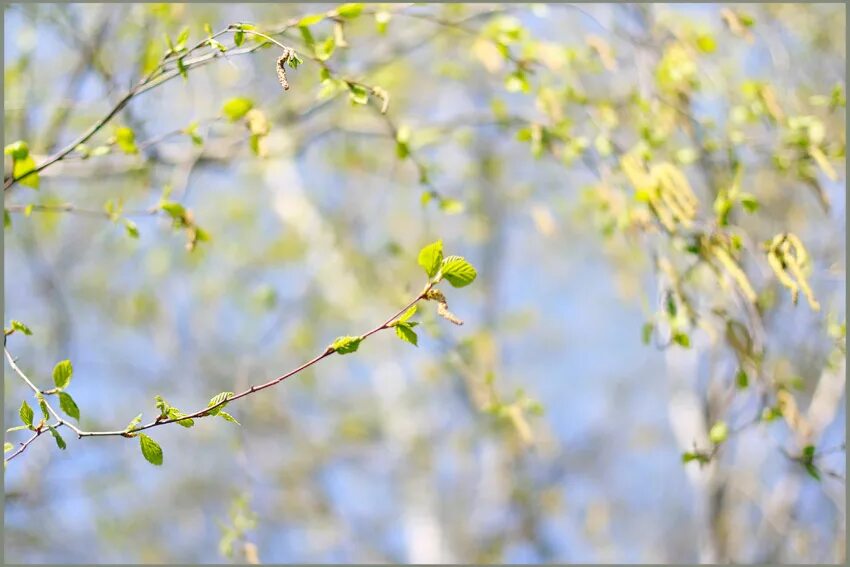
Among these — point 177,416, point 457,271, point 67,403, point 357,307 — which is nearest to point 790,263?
point 457,271

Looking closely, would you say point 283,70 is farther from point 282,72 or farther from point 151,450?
point 151,450

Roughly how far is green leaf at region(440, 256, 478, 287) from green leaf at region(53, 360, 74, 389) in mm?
597

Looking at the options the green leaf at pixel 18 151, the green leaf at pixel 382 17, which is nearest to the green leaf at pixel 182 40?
the green leaf at pixel 18 151

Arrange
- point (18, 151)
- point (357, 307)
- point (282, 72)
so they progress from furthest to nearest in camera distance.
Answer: point (357, 307) → point (18, 151) → point (282, 72)

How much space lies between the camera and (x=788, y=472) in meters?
4.54

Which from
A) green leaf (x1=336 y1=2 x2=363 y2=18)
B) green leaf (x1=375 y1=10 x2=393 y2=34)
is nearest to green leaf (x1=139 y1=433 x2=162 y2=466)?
green leaf (x1=336 y1=2 x2=363 y2=18)

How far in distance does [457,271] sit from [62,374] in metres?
0.63

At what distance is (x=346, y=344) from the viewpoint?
1241 mm

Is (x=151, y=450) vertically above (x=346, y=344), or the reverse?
(x=346, y=344)

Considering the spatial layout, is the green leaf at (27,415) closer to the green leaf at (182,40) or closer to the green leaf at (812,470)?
the green leaf at (182,40)

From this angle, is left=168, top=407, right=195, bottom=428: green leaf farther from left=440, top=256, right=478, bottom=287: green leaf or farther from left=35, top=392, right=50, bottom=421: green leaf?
left=440, top=256, right=478, bottom=287: green leaf

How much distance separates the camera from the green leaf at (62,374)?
1284 millimetres

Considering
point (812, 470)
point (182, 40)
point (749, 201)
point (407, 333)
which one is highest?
point (182, 40)

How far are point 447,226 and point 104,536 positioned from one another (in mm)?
3536
